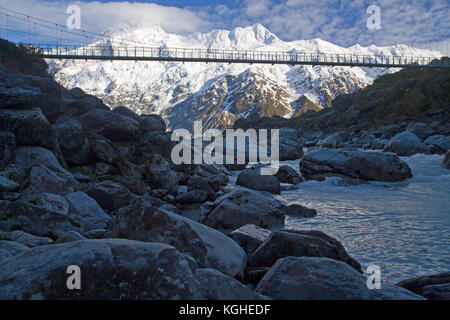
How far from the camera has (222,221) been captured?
6.58 m

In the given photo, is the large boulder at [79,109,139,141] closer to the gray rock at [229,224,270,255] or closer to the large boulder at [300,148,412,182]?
the large boulder at [300,148,412,182]

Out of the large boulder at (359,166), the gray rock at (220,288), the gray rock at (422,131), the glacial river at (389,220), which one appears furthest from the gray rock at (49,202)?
the gray rock at (422,131)

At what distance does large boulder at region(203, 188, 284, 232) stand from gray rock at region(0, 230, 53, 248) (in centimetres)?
337

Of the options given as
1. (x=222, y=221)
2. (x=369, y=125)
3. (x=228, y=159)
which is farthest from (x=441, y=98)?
(x=222, y=221)

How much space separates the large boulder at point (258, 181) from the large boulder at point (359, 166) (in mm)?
2831

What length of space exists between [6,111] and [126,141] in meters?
5.16

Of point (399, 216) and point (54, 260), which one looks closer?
point (54, 260)

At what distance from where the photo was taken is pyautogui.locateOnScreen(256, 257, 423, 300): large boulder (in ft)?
8.61

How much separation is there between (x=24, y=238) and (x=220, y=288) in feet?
8.54

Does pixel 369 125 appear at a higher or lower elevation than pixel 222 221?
higher

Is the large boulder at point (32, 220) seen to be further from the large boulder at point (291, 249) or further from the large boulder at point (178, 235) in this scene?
the large boulder at point (291, 249)
